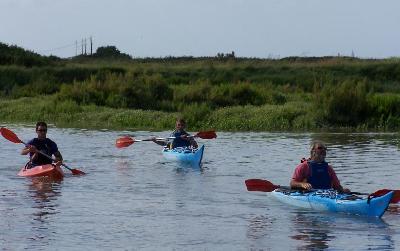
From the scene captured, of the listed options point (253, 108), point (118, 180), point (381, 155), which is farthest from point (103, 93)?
point (118, 180)

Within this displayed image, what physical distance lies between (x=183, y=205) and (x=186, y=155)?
5.96 m

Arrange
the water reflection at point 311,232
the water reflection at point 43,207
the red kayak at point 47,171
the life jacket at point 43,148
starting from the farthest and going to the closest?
the life jacket at point 43,148, the red kayak at point 47,171, the water reflection at point 43,207, the water reflection at point 311,232

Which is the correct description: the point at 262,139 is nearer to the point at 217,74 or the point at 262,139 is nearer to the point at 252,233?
the point at 252,233

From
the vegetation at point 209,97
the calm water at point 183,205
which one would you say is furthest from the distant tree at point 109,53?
the calm water at point 183,205

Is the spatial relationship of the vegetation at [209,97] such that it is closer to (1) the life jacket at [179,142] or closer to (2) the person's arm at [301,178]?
(1) the life jacket at [179,142]

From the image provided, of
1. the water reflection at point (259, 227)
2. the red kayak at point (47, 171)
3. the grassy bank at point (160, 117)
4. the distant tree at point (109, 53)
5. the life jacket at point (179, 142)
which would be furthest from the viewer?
the distant tree at point (109, 53)

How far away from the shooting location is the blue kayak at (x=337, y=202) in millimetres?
14234

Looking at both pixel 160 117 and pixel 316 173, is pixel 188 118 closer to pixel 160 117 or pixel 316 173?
pixel 160 117

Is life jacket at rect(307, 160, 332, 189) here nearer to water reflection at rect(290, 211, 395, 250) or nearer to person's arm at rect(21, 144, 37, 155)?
water reflection at rect(290, 211, 395, 250)

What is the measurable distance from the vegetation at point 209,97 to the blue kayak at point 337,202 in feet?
61.1

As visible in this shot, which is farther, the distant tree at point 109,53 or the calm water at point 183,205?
the distant tree at point 109,53

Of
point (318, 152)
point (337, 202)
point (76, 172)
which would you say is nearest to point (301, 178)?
point (318, 152)

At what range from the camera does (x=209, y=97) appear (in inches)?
1572

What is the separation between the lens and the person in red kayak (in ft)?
49.3
